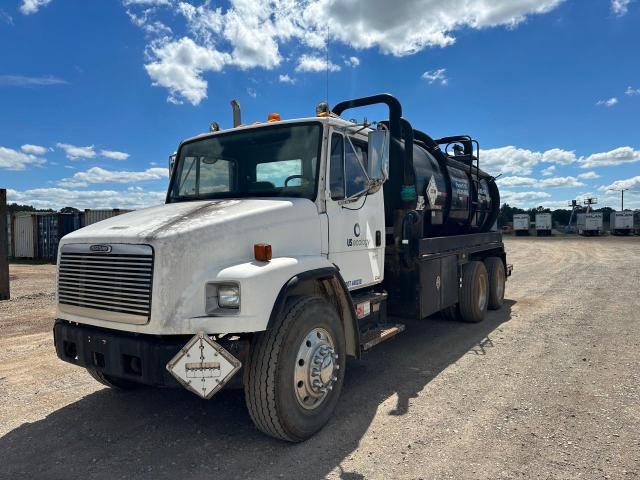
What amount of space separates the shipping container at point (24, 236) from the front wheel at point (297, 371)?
22.9m

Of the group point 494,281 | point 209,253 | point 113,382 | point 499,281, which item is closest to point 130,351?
point 209,253

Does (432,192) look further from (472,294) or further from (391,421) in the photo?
(391,421)

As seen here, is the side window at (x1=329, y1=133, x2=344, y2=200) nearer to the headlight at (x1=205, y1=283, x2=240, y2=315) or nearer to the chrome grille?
the headlight at (x1=205, y1=283, x2=240, y2=315)

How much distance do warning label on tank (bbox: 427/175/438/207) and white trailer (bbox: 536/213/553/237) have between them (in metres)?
51.1

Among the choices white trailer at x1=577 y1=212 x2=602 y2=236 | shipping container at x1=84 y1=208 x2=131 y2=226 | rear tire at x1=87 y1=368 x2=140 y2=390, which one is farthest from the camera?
white trailer at x1=577 y1=212 x2=602 y2=236

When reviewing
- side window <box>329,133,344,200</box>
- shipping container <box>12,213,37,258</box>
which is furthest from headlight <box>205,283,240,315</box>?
shipping container <box>12,213,37,258</box>

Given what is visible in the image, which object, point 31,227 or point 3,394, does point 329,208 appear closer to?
point 3,394

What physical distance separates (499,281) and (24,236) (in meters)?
22.4

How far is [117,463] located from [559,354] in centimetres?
526

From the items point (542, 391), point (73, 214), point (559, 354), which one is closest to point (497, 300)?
point (559, 354)

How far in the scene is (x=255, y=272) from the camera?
322cm

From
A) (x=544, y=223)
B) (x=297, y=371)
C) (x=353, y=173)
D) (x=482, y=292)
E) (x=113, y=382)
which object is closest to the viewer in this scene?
(x=297, y=371)

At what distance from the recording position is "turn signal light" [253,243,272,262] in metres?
3.43

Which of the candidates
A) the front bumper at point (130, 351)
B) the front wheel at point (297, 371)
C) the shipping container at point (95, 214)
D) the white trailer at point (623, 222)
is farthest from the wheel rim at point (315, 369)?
the white trailer at point (623, 222)
